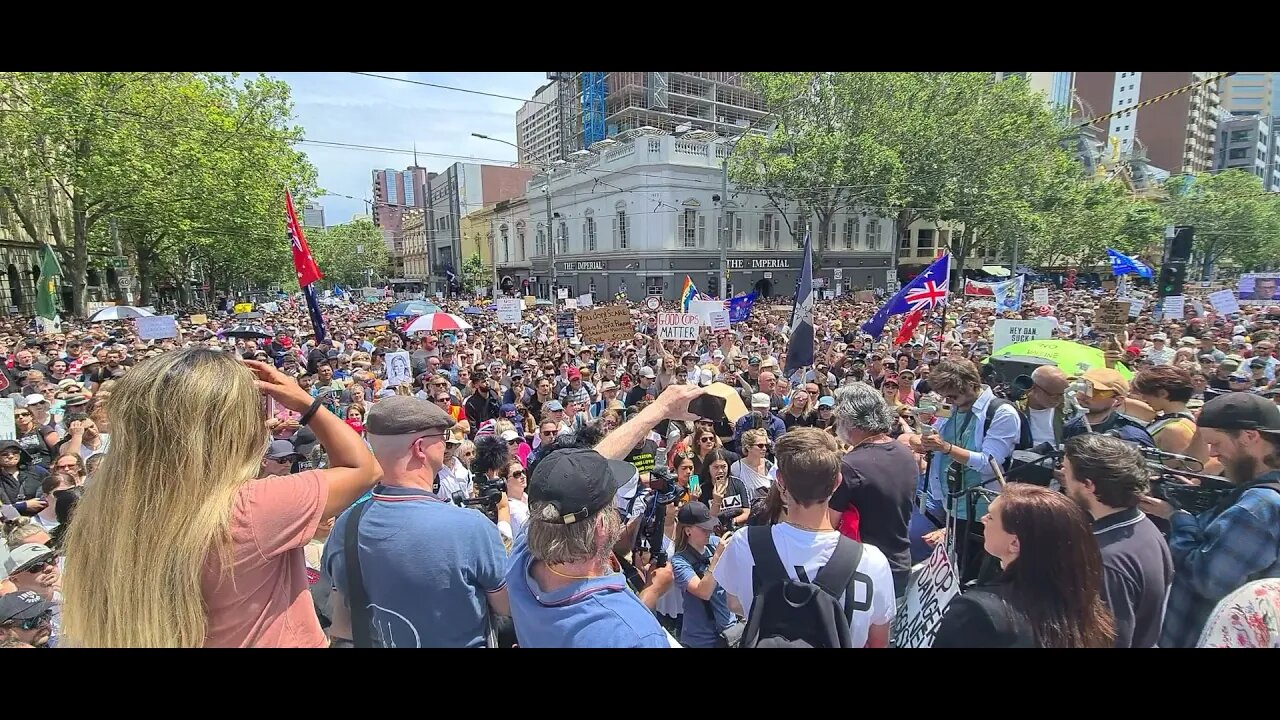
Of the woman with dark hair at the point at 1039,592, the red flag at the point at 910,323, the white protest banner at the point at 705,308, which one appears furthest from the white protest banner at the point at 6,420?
the red flag at the point at 910,323

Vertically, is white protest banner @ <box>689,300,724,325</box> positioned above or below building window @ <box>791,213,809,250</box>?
below

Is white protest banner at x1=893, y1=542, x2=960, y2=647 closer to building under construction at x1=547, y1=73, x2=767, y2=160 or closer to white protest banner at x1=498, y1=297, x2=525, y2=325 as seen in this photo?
white protest banner at x1=498, y1=297, x2=525, y2=325

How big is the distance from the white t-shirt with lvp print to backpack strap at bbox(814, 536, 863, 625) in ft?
0.05

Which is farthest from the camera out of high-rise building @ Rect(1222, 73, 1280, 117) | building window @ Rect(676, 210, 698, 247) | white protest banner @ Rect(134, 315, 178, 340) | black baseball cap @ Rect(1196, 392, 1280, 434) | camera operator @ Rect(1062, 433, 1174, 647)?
high-rise building @ Rect(1222, 73, 1280, 117)

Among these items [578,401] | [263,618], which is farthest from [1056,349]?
[263,618]

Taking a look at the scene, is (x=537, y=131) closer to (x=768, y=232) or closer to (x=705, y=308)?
(x=768, y=232)

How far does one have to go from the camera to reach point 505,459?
4.52m

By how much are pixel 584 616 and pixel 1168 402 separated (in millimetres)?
4825

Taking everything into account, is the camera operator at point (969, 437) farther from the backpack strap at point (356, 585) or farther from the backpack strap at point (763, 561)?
the backpack strap at point (356, 585)

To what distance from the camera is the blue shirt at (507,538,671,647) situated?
1.59m

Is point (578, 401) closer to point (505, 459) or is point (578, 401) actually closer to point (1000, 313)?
point (505, 459)

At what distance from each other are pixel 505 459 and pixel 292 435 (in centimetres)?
283

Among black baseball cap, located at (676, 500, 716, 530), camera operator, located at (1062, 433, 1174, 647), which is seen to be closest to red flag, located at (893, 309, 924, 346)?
camera operator, located at (1062, 433, 1174, 647)

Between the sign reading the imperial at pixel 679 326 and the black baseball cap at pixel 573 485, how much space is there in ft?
30.5
